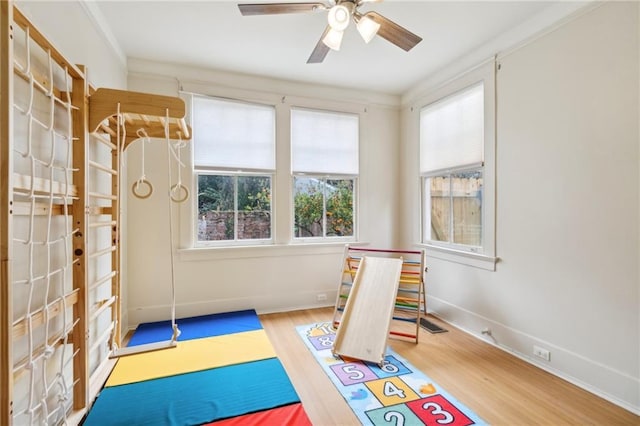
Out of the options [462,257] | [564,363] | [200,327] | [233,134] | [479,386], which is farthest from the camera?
[233,134]

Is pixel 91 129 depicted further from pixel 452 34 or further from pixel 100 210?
pixel 452 34

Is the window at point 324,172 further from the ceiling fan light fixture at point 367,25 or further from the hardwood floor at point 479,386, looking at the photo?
the ceiling fan light fixture at point 367,25

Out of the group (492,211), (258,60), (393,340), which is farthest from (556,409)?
(258,60)

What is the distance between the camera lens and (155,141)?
3.00m

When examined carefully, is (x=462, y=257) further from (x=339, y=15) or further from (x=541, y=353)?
(x=339, y=15)

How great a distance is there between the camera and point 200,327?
2900mm

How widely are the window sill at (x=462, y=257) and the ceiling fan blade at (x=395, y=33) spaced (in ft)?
6.49

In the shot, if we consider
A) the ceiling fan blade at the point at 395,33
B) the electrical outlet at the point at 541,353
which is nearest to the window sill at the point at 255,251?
the electrical outlet at the point at 541,353

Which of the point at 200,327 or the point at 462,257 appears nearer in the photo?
the point at 200,327

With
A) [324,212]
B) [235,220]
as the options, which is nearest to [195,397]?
[235,220]

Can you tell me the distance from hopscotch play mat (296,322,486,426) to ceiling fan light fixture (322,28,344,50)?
2.32 meters

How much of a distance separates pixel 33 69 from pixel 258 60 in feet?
6.43

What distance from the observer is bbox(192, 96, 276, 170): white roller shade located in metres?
3.16

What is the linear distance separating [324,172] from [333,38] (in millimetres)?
1858
